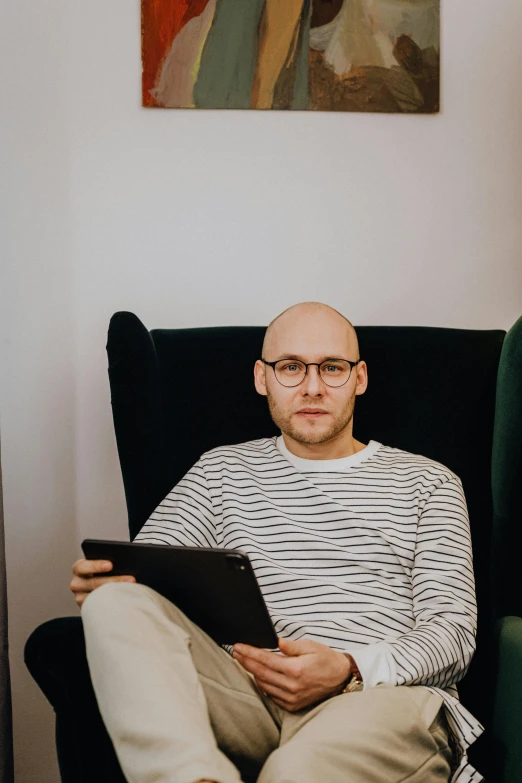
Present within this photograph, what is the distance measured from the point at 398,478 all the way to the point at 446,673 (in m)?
0.38

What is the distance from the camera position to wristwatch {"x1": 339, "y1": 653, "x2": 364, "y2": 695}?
50.6 inches

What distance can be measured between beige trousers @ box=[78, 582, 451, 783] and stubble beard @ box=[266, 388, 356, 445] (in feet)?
1.48

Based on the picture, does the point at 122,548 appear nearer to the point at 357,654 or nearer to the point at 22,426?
the point at 357,654

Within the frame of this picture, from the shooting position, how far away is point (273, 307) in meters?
2.11

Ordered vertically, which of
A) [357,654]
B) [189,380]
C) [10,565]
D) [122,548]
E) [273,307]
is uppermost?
[273,307]

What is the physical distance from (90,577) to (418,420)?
0.80 meters

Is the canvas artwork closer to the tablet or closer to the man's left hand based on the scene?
the tablet

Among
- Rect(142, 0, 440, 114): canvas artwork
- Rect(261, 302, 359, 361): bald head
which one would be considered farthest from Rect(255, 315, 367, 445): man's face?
Rect(142, 0, 440, 114): canvas artwork

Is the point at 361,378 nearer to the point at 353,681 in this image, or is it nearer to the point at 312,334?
the point at 312,334

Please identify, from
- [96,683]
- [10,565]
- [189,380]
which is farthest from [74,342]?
[96,683]


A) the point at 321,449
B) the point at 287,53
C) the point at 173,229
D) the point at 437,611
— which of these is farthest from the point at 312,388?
the point at 287,53

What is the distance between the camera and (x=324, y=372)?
1646 mm

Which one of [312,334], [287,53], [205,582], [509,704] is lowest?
[509,704]

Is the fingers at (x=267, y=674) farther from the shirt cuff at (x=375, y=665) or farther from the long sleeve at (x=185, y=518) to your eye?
the long sleeve at (x=185, y=518)
